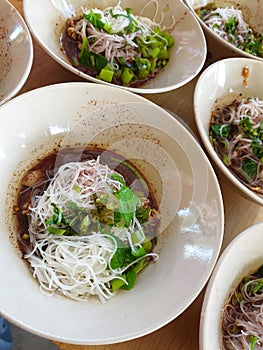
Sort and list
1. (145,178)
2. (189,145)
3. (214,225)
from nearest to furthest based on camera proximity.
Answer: (214,225)
(189,145)
(145,178)

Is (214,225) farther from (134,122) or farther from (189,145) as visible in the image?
(134,122)

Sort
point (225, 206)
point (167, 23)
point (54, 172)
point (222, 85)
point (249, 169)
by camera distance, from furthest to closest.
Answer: point (167, 23)
point (222, 85)
point (249, 169)
point (225, 206)
point (54, 172)

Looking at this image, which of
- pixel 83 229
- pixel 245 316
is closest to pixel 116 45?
pixel 83 229

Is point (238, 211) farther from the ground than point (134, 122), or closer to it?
closer to it

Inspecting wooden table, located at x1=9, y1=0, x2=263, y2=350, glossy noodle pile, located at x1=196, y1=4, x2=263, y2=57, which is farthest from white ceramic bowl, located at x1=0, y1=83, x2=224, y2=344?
glossy noodle pile, located at x1=196, y1=4, x2=263, y2=57

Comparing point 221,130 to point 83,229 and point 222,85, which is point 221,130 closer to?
point 222,85

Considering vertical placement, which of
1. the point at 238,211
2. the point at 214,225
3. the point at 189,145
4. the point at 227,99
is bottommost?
the point at 238,211

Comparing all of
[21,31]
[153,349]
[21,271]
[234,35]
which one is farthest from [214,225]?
[234,35]

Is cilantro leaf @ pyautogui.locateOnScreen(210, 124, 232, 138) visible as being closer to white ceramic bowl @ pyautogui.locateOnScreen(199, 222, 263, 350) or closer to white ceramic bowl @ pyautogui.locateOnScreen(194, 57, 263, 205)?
white ceramic bowl @ pyautogui.locateOnScreen(194, 57, 263, 205)
